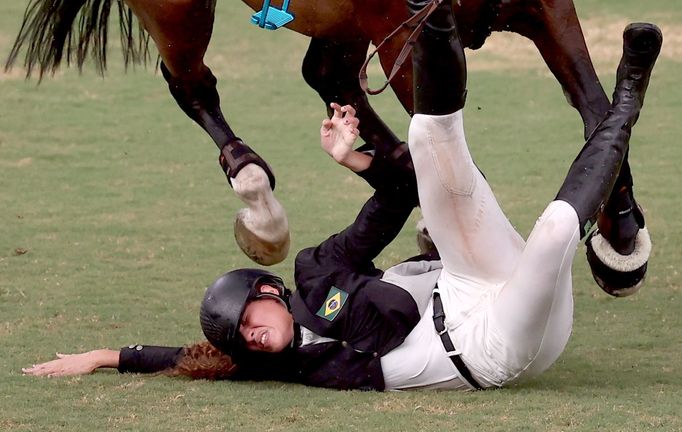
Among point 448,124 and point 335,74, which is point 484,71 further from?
point 448,124

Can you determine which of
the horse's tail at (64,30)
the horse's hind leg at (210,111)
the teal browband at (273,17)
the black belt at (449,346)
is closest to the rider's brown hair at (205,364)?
the black belt at (449,346)

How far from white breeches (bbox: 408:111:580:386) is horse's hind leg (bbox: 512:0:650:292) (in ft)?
2.09

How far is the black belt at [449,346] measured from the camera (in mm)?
3719

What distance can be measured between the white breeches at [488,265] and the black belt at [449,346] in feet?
0.05

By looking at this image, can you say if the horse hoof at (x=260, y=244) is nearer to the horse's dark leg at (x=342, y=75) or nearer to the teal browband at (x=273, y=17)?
the horse's dark leg at (x=342, y=75)

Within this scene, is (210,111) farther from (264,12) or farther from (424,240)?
(424,240)

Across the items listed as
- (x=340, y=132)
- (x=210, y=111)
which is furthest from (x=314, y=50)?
(x=340, y=132)

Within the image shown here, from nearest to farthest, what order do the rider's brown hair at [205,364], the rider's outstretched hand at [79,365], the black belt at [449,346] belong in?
1. the black belt at [449,346]
2. the rider's brown hair at [205,364]
3. the rider's outstretched hand at [79,365]

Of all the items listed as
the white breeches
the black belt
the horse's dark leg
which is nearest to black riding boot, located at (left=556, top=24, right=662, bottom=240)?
the white breeches

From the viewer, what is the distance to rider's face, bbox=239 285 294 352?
3.76 meters

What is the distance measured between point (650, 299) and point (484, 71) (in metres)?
5.39

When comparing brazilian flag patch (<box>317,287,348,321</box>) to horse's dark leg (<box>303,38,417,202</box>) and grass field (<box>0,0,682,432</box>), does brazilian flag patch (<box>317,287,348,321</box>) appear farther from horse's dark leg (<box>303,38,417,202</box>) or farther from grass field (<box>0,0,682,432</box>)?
horse's dark leg (<box>303,38,417,202</box>)

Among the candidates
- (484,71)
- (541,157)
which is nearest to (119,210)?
(541,157)

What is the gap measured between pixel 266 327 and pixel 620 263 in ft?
4.45
